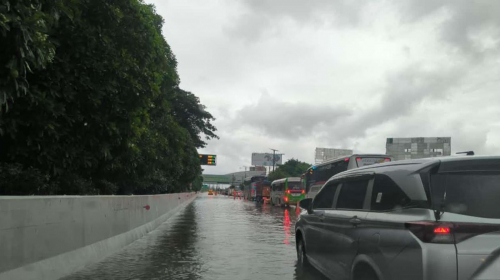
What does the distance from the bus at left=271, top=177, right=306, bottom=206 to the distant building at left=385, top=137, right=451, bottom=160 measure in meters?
29.5

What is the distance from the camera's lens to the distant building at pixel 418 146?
6575 centimetres

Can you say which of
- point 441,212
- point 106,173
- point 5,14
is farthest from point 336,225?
point 106,173

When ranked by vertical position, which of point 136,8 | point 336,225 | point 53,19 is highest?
point 136,8

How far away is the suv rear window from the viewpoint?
3.67m

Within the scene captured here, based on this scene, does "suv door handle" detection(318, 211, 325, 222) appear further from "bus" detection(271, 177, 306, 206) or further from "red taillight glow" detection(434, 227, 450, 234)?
"bus" detection(271, 177, 306, 206)

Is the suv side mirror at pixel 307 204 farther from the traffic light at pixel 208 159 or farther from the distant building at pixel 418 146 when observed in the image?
the traffic light at pixel 208 159

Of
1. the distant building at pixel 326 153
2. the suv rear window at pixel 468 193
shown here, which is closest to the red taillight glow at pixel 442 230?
the suv rear window at pixel 468 193

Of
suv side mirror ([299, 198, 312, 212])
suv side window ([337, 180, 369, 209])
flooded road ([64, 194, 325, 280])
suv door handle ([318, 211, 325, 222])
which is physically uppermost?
suv side window ([337, 180, 369, 209])

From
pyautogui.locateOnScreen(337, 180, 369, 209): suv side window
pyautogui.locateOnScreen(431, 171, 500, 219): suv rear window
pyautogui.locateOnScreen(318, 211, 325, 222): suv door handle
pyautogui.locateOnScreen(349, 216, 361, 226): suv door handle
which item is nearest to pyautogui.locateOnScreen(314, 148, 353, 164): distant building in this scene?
pyautogui.locateOnScreen(318, 211, 325, 222): suv door handle

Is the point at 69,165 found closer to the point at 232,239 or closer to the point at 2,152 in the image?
the point at 2,152

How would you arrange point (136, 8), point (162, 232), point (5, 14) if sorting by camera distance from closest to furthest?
1. point (5, 14)
2. point (136, 8)
3. point (162, 232)

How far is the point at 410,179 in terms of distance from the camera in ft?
13.6

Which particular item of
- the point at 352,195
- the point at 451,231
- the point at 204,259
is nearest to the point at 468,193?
the point at 451,231

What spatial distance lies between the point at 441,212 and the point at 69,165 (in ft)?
29.1
